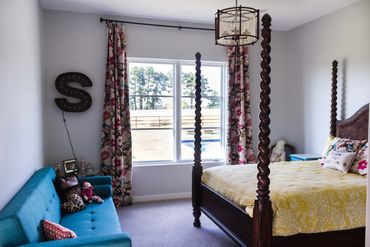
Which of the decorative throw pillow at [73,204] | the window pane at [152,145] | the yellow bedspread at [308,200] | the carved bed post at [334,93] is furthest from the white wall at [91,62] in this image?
the carved bed post at [334,93]

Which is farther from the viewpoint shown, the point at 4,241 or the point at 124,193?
the point at 124,193

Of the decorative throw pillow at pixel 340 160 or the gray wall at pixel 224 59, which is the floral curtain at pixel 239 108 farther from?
the decorative throw pillow at pixel 340 160

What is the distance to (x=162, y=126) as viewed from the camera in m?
5.03

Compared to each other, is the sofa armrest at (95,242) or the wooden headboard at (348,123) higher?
the wooden headboard at (348,123)

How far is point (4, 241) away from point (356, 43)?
4441 mm

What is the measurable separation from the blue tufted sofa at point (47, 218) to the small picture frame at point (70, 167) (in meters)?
0.70

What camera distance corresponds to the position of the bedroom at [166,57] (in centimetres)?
343

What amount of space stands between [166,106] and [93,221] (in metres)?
2.60

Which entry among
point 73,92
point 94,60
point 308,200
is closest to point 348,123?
point 308,200

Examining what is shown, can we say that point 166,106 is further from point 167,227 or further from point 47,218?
point 47,218

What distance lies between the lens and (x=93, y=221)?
9.15 ft

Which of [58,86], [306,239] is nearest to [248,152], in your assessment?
[306,239]

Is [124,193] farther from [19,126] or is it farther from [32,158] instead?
[19,126]

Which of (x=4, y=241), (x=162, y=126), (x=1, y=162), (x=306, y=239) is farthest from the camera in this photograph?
(x=162, y=126)
